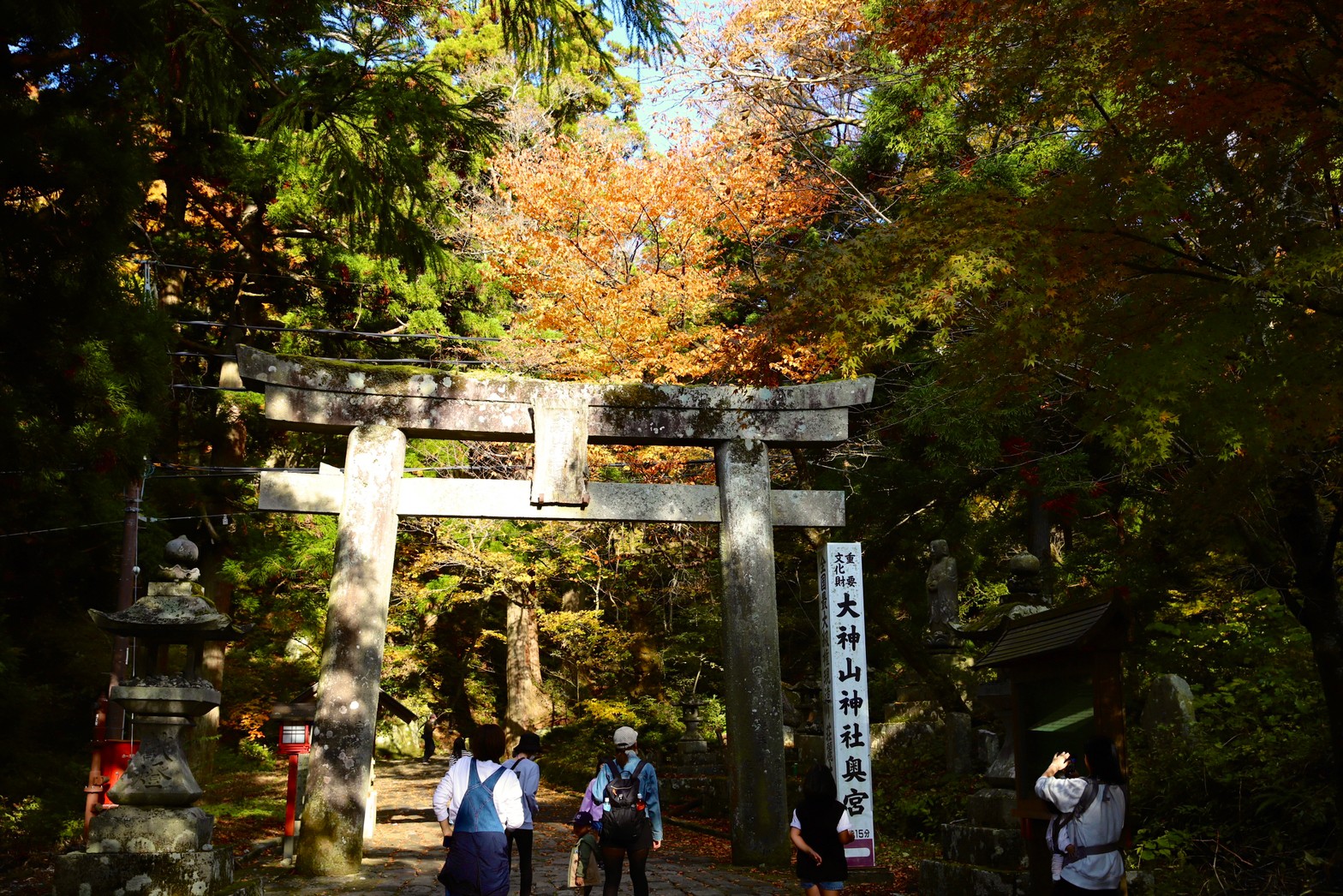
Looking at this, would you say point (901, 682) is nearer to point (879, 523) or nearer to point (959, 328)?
point (879, 523)

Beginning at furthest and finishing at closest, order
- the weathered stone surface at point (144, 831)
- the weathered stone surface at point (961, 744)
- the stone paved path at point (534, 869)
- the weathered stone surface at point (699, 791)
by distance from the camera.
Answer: the weathered stone surface at point (699, 791) → the weathered stone surface at point (961, 744) → the stone paved path at point (534, 869) → the weathered stone surface at point (144, 831)

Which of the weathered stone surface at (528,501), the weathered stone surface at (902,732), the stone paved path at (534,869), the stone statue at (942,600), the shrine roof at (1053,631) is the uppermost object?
the weathered stone surface at (528,501)

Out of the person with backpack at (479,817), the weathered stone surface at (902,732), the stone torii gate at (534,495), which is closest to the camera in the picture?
the person with backpack at (479,817)

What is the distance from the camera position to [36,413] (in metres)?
8.48

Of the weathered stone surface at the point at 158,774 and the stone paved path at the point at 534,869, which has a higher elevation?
the weathered stone surface at the point at 158,774

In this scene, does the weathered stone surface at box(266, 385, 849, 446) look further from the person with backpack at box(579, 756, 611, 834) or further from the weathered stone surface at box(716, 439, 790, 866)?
the person with backpack at box(579, 756, 611, 834)

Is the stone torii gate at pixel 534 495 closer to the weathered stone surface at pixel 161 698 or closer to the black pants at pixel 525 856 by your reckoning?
the black pants at pixel 525 856

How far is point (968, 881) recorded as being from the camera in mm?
7324

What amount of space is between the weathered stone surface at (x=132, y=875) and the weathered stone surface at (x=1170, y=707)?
8.03 m

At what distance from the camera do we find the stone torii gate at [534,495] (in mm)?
9664

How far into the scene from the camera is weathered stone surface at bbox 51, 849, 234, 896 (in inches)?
259

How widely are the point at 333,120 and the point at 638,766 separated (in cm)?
471

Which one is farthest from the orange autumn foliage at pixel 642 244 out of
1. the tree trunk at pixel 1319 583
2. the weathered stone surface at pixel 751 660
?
Result: the tree trunk at pixel 1319 583

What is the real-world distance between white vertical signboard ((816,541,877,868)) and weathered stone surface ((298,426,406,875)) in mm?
4344
